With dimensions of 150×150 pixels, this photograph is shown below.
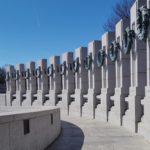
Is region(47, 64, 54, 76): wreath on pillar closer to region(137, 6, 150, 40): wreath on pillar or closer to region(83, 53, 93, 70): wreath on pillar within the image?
region(83, 53, 93, 70): wreath on pillar

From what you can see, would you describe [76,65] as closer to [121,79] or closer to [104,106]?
[104,106]

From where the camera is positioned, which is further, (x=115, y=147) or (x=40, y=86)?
(x=40, y=86)

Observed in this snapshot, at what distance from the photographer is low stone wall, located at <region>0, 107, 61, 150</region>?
304 inches

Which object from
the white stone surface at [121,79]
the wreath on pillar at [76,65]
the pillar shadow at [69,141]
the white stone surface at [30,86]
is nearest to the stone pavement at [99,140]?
the pillar shadow at [69,141]

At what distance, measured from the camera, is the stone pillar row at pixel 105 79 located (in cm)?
1350

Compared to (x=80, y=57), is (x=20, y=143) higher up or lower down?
lower down

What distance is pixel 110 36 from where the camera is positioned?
59.6 ft

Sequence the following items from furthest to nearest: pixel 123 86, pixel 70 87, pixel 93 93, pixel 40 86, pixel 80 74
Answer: pixel 40 86 < pixel 70 87 < pixel 80 74 < pixel 93 93 < pixel 123 86

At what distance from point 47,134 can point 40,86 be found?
19.5 m

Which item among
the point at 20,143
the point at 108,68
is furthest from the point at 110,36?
the point at 20,143

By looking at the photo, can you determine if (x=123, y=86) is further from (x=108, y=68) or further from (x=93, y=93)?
(x=93, y=93)

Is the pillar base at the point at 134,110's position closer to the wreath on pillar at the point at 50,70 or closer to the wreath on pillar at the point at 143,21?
the wreath on pillar at the point at 143,21

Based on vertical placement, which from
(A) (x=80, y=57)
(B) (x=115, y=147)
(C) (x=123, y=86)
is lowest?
(B) (x=115, y=147)

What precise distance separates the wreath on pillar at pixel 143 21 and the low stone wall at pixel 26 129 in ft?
13.4
